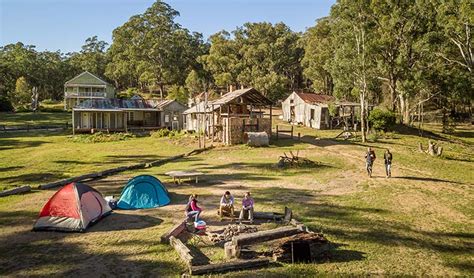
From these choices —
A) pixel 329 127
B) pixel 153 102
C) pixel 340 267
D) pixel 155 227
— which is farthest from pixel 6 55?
pixel 340 267

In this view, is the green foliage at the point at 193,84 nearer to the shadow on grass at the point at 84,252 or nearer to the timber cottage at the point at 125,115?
the timber cottage at the point at 125,115

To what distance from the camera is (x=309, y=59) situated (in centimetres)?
6469

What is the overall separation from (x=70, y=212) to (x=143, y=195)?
359 cm

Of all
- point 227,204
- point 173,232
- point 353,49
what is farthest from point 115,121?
point 173,232

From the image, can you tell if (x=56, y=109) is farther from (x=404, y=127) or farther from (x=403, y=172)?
(x=403, y=172)

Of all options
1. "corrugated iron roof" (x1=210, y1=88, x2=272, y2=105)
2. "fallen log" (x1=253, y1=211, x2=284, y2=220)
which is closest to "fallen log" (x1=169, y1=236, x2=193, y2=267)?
"fallen log" (x1=253, y1=211, x2=284, y2=220)

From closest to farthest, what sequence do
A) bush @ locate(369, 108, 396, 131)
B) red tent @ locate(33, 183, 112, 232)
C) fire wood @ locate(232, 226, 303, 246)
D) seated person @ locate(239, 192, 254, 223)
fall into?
fire wood @ locate(232, 226, 303, 246)
red tent @ locate(33, 183, 112, 232)
seated person @ locate(239, 192, 254, 223)
bush @ locate(369, 108, 396, 131)

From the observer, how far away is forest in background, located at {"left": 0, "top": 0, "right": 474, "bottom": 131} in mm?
41750

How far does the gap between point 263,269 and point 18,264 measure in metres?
6.95

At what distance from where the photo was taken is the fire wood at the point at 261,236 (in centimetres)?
1122

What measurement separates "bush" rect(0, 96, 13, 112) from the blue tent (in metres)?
65.6

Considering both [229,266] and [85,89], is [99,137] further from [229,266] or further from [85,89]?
[229,266]

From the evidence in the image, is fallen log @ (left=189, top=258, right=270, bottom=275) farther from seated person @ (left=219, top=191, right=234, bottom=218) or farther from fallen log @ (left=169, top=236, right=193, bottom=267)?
seated person @ (left=219, top=191, right=234, bottom=218)

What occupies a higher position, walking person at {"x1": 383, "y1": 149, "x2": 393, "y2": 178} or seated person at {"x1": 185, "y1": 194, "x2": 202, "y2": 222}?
walking person at {"x1": 383, "y1": 149, "x2": 393, "y2": 178}
